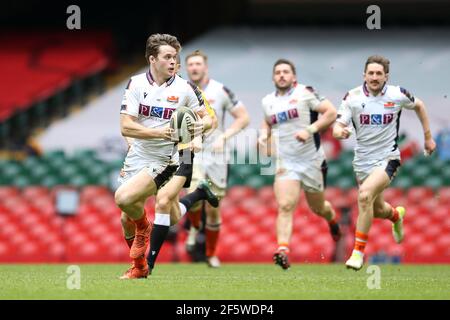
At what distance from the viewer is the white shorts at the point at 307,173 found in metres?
11.1

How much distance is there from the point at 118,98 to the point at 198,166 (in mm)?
8700

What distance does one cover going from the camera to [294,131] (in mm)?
11281

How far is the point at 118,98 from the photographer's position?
802 inches

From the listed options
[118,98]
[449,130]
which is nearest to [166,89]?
[449,130]

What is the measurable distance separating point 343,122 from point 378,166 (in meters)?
0.59

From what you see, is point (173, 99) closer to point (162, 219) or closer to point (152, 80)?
point (152, 80)

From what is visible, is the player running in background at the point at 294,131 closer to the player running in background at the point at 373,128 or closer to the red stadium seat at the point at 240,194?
the player running in background at the point at 373,128

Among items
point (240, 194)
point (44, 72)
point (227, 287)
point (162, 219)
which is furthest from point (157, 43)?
point (44, 72)

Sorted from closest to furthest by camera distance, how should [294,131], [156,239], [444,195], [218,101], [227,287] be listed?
[227,287] → [156,239] → [294,131] → [218,101] → [444,195]

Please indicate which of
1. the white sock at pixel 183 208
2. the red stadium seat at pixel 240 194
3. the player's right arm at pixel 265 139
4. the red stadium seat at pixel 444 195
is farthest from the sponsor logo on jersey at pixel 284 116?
the red stadium seat at pixel 444 195

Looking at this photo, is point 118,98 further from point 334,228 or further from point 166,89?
point 166,89

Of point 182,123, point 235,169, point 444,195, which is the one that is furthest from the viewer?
point 235,169

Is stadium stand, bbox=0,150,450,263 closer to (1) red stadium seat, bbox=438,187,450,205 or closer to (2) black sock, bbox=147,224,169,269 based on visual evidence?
(1) red stadium seat, bbox=438,187,450,205

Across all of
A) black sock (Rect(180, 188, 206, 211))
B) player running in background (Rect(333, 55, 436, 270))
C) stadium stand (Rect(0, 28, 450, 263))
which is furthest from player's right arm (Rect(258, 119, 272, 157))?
stadium stand (Rect(0, 28, 450, 263))
